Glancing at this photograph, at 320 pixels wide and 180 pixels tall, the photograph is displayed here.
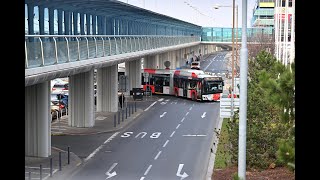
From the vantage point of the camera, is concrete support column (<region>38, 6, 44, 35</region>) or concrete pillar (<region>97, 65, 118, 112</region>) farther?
concrete pillar (<region>97, 65, 118, 112</region>)

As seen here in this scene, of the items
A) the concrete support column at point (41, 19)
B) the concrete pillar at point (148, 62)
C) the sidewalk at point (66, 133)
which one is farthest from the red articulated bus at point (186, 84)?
the concrete support column at point (41, 19)

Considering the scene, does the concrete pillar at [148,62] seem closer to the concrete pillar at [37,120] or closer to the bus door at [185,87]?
the bus door at [185,87]

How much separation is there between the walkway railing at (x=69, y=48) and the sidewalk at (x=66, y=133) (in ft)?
12.1

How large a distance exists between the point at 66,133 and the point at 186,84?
2197 centimetres

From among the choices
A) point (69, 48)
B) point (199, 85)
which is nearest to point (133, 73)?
point (199, 85)

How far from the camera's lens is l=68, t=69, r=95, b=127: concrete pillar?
34375 mm

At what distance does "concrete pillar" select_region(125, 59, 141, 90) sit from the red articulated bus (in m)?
1.12

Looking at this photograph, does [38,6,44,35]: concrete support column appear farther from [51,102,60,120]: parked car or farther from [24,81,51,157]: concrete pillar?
[51,102,60,120]: parked car

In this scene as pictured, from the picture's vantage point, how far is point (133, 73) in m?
56.9

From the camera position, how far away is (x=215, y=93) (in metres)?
51.2

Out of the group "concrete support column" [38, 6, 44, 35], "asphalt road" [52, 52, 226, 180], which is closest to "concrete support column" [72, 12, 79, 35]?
"concrete support column" [38, 6, 44, 35]

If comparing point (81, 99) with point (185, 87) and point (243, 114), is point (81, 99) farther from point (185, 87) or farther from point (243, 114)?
point (243, 114)
